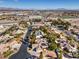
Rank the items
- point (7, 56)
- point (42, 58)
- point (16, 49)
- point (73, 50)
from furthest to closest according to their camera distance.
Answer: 1. point (16, 49)
2. point (73, 50)
3. point (7, 56)
4. point (42, 58)

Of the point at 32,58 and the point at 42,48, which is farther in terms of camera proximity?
the point at 42,48

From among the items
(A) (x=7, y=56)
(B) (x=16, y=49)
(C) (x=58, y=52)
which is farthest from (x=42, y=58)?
(B) (x=16, y=49)

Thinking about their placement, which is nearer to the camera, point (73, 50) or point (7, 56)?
point (7, 56)

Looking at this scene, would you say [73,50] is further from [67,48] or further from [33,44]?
[33,44]

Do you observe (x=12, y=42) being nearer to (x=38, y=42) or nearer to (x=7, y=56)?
(x=38, y=42)

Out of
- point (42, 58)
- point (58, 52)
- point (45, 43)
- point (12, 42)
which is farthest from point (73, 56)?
point (12, 42)

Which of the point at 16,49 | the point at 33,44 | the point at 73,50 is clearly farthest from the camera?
the point at 33,44

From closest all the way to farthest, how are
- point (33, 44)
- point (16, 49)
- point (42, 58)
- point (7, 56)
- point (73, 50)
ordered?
point (42, 58) → point (7, 56) → point (73, 50) → point (16, 49) → point (33, 44)

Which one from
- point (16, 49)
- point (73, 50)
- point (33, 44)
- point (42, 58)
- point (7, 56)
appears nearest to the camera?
point (42, 58)
